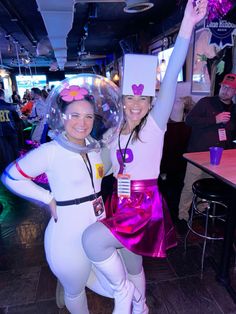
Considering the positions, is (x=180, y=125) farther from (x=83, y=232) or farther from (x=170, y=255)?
(x=83, y=232)

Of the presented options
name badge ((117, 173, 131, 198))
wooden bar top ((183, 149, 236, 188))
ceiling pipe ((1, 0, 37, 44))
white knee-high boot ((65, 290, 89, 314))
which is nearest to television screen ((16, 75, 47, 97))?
ceiling pipe ((1, 0, 37, 44))

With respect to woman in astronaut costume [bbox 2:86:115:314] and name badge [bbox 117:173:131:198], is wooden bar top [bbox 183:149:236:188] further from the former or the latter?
woman in astronaut costume [bbox 2:86:115:314]

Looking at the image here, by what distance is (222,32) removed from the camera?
2943 mm

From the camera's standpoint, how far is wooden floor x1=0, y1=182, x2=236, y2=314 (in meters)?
1.78

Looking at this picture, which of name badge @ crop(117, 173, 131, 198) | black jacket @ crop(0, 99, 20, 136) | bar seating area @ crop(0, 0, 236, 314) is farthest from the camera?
black jacket @ crop(0, 99, 20, 136)

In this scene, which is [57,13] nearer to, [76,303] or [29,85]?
[76,303]

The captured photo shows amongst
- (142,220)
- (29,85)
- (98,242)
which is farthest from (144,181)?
(29,85)

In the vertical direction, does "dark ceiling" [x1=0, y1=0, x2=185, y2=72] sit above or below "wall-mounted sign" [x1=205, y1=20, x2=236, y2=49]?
above

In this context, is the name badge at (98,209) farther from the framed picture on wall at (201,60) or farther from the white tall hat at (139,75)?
the framed picture on wall at (201,60)

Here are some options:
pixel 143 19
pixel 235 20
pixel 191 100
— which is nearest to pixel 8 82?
pixel 143 19

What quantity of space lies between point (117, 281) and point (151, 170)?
543 millimetres

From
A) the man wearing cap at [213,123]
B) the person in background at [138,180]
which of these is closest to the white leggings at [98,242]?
the person in background at [138,180]

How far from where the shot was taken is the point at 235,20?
109 inches

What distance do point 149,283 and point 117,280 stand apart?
1.02 m
